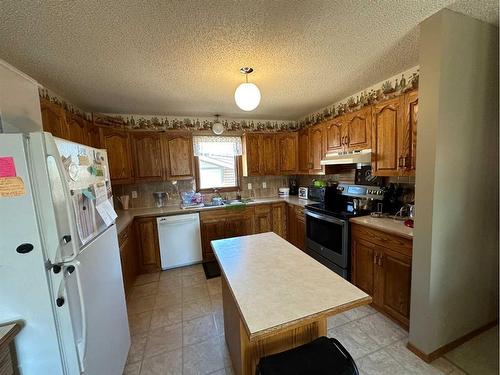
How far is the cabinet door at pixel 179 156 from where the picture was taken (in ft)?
11.0

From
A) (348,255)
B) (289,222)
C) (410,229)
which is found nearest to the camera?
(410,229)

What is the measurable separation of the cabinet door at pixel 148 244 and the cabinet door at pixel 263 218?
158 cm

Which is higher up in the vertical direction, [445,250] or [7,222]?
[7,222]

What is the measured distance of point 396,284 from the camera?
6.21 feet

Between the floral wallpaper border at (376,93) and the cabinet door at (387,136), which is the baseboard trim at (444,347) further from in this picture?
the floral wallpaper border at (376,93)

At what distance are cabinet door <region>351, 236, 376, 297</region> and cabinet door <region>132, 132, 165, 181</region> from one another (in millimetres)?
2876

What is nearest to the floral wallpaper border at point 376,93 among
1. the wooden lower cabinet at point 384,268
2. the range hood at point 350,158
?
the range hood at point 350,158

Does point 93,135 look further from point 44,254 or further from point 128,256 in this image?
point 44,254

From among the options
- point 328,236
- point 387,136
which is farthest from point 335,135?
point 328,236

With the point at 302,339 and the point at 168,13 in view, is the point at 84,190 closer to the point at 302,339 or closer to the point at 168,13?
the point at 168,13

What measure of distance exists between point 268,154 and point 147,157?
1996 mm

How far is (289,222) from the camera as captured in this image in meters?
3.72

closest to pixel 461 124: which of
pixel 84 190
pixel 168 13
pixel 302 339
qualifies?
pixel 302 339

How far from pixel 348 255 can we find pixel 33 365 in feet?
8.27
